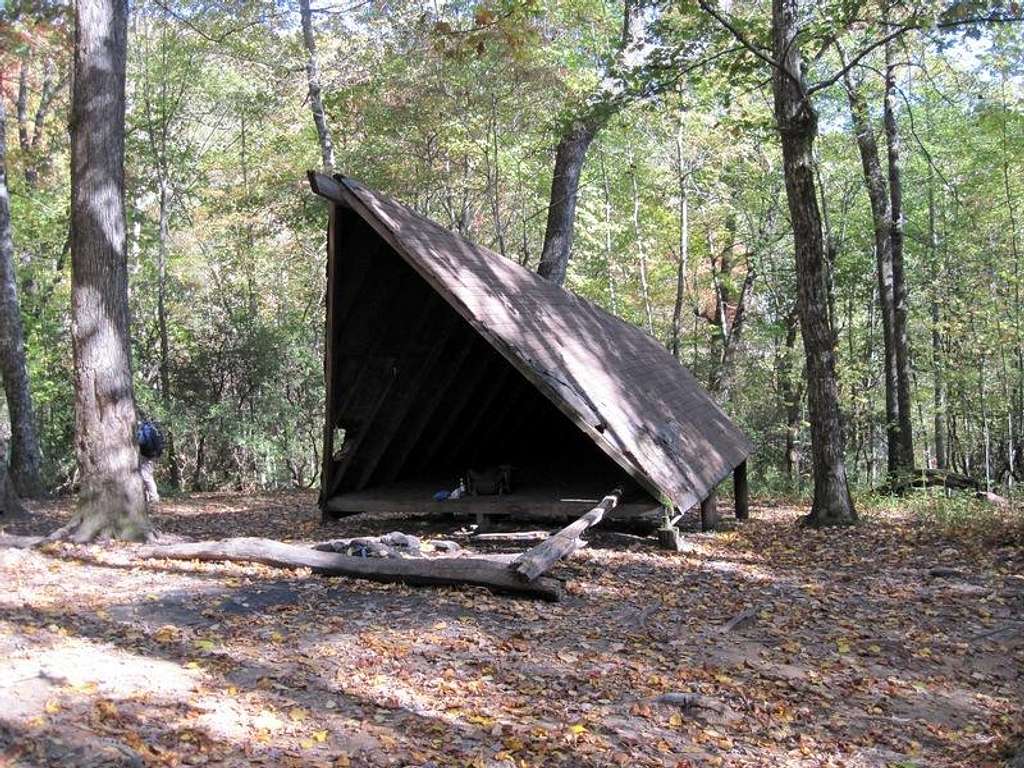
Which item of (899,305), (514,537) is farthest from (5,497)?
(899,305)

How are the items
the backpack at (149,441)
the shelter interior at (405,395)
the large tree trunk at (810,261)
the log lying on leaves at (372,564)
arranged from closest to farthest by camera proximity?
the log lying on leaves at (372,564) → the shelter interior at (405,395) → the large tree trunk at (810,261) → the backpack at (149,441)

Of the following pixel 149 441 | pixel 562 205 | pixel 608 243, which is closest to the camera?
pixel 149 441

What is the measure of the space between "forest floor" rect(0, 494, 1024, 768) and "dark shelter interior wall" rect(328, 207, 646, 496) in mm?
3053

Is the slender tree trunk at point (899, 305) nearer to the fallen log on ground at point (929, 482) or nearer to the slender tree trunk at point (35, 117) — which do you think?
the fallen log on ground at point (929, 482)

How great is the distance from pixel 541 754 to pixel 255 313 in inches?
642

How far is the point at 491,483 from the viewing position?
30.8 feet

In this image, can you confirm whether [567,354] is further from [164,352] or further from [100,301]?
[164,352]

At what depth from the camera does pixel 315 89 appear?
15828 millimetres

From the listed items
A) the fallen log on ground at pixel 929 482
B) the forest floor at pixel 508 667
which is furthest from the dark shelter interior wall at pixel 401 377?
the fallen log on ground at pixel 929 482

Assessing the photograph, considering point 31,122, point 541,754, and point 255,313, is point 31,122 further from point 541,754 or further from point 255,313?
point 541,754

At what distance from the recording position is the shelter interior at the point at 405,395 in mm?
9008

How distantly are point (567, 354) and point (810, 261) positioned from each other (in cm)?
367

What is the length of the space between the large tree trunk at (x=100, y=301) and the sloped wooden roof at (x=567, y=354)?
6.55ft

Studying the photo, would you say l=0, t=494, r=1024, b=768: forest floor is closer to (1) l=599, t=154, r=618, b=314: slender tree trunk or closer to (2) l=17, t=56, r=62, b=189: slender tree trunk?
(2) l=17, t=56, r=62, b=189: slender tree trunk
